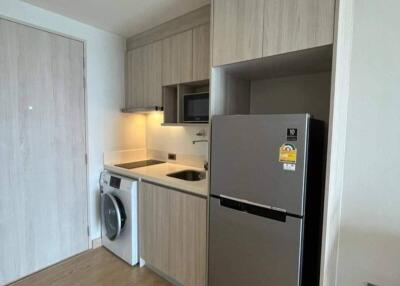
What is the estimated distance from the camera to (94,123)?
2.61m

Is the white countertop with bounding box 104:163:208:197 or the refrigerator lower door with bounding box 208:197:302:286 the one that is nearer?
the refrigerator lower door with bounding box 208:197:302:286

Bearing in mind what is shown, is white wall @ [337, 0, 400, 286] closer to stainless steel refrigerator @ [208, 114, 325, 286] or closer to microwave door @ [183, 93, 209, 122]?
stainless steel refrigerator @ [208, 114, 325, 286]

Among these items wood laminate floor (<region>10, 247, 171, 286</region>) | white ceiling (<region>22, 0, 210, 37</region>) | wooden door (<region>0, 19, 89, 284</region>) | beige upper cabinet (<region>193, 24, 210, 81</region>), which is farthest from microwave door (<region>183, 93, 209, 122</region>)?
wood laminate floor (<region>10, 247, 171, 286</region>)

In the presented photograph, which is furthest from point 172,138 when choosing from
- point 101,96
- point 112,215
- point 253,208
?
point 253,208

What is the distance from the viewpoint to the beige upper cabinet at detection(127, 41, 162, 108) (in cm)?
246

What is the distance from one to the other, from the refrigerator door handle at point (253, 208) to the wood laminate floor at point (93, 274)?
3.86 feet

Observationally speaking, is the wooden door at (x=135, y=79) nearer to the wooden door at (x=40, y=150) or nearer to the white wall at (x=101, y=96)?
the white wall at (x=101, y=96)

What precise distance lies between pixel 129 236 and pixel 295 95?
2070 millimetres

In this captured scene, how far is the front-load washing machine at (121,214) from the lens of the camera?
227 centimetres

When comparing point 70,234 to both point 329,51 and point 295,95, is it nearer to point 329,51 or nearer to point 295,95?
point 295,95

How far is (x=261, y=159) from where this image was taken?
1352mm

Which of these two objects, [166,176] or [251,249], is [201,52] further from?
[251,249]

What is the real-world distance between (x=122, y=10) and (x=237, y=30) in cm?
126

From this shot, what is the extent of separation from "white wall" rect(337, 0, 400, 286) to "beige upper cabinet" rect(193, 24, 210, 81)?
109 cm
